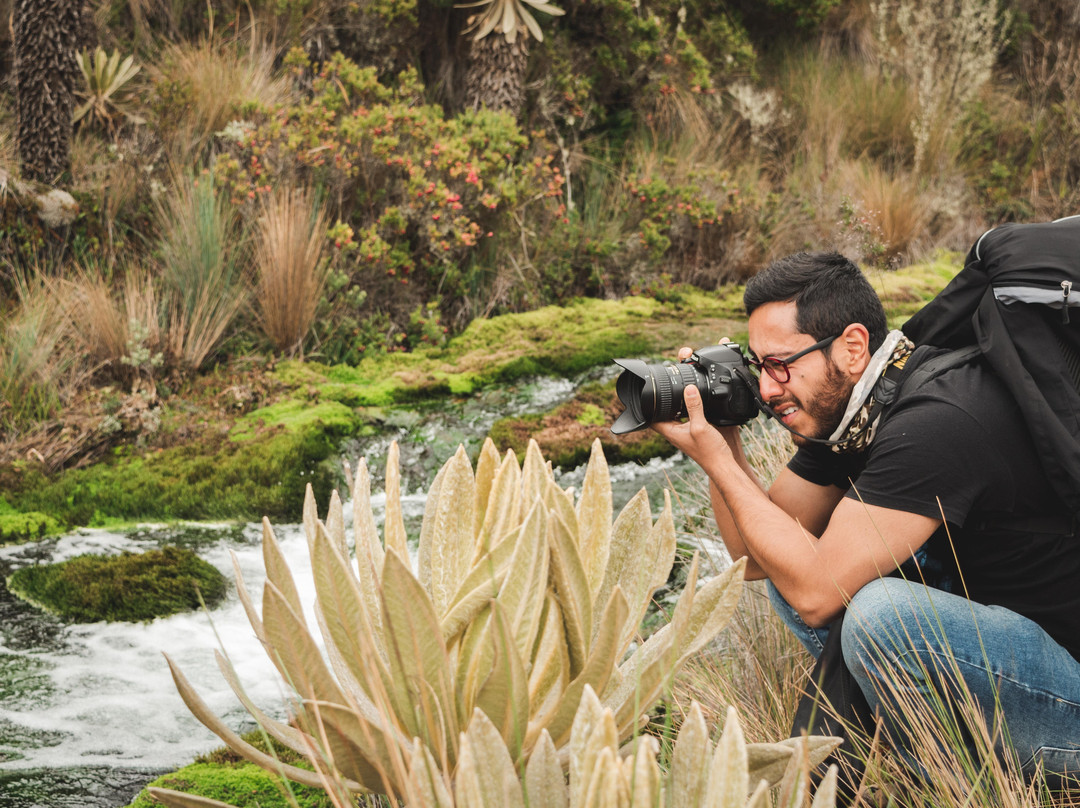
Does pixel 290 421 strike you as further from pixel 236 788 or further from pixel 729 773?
pixel 729 773

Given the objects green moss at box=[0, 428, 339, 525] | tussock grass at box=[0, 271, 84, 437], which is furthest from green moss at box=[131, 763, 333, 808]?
tussock grass at box=[0, 271, 84, 437]

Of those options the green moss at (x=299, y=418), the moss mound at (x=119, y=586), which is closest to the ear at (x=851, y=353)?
the moss mound at (x=119, y=586)

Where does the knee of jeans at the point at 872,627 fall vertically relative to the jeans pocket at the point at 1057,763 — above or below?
above

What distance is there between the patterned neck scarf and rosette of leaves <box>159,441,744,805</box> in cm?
80

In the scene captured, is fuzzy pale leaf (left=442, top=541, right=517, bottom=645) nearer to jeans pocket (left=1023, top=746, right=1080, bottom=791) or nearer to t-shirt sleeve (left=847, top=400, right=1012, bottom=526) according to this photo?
t-shirt sleeve (left=847, top=400, right=1012, bottom=526)

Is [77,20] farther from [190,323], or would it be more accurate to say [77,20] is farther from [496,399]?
[496,399]

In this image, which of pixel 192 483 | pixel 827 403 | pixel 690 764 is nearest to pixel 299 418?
pixel 192 483

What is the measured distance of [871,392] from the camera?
79.6 inches

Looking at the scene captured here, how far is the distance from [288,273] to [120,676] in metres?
2.59

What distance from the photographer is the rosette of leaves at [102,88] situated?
238 inches

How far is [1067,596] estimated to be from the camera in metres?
1.79

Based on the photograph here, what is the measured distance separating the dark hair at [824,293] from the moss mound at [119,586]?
2.19 meters

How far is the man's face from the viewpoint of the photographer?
6.77 ft

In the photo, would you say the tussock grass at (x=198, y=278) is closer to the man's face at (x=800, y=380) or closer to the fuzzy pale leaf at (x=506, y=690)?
the man's face at (x=800, y=380)
